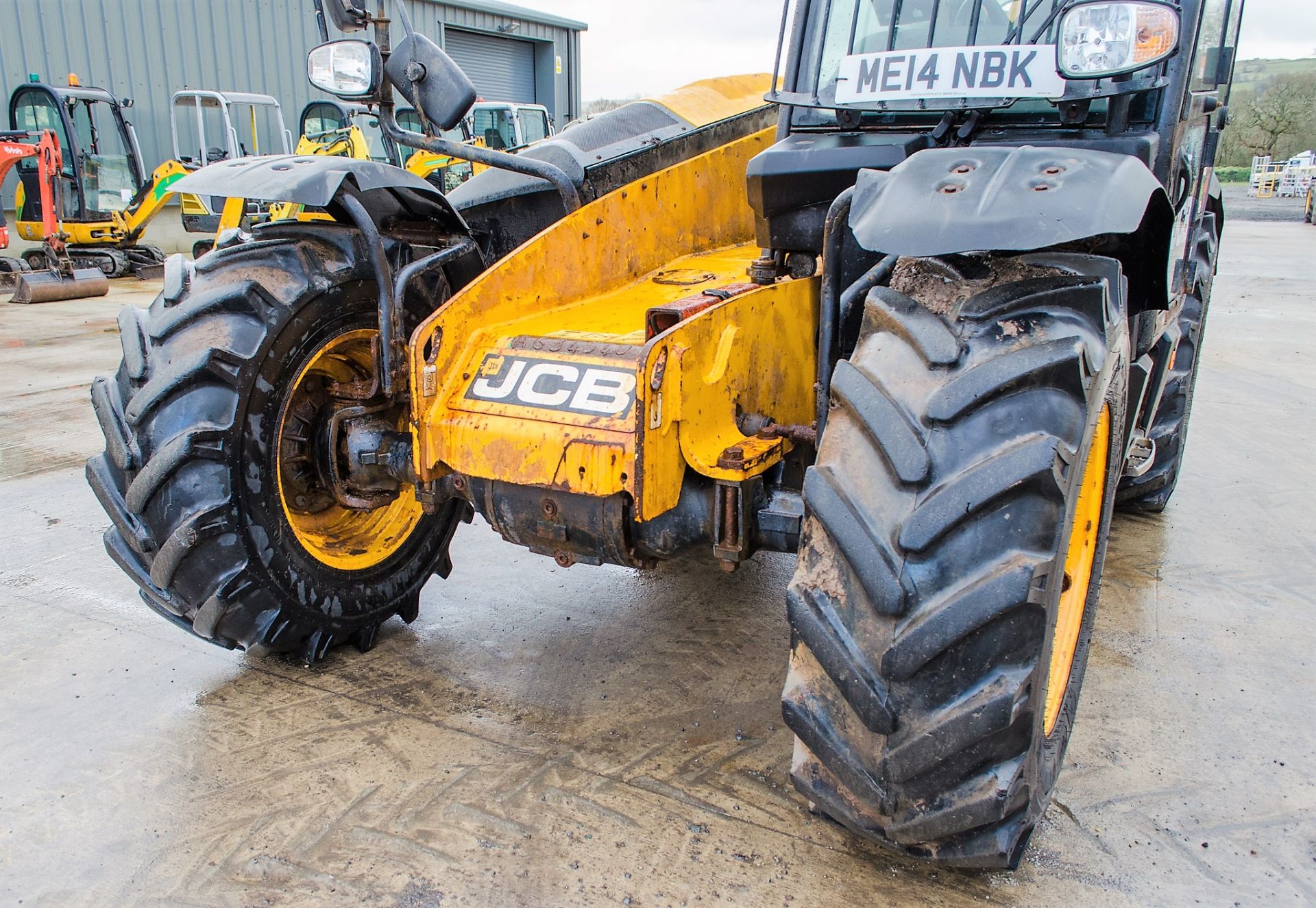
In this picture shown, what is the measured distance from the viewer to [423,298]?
3.09 m

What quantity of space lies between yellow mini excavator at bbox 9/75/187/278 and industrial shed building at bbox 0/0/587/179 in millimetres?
1964

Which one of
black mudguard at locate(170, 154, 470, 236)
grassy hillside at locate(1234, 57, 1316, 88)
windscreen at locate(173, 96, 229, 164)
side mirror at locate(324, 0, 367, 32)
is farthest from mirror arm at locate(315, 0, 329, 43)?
grassy hillside at locate(1234, 57, 1316, 88)

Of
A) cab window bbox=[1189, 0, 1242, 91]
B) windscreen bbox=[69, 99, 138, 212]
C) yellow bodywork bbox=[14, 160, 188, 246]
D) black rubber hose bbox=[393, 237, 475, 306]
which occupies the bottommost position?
yellow bodywork bbox=[14, 160, 188, 246]

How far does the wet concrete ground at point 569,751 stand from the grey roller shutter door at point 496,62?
2200cm

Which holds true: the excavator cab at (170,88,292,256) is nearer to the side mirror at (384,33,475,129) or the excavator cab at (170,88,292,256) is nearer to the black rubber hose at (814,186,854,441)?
the side mirror at (384,33,475,129)

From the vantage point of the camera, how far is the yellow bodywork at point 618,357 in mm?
2461

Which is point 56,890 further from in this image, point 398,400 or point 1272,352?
point 1272,352

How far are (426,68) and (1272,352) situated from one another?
8280mm

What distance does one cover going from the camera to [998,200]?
6.31 feet

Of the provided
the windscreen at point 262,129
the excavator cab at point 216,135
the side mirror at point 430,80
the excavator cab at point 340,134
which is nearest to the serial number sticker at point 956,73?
the side mirror at point 430,80

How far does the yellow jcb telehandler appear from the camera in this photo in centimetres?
184

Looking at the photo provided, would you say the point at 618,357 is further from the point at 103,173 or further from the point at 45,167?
the point at 103,173

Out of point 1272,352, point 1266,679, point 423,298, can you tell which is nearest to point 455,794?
point 423,298

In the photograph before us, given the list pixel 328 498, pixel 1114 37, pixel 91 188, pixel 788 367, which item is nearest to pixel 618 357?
pixel 788 367
